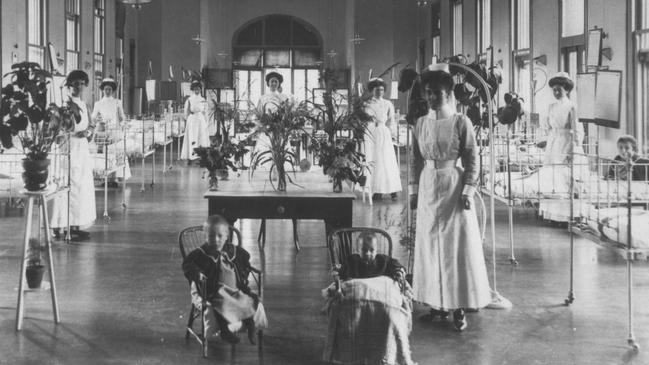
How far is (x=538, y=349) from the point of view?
4.64 m

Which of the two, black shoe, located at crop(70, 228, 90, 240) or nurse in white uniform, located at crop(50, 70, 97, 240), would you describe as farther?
black shoe, located at crop(70, 228, 90, 240)

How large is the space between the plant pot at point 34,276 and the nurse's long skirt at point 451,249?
2.68 metres

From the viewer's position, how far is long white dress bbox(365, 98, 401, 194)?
1099 centimetres

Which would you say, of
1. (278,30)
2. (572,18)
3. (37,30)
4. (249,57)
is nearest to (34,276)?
(572,18)

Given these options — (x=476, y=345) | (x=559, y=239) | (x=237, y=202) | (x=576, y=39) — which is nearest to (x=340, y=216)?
(x=237, y=202)

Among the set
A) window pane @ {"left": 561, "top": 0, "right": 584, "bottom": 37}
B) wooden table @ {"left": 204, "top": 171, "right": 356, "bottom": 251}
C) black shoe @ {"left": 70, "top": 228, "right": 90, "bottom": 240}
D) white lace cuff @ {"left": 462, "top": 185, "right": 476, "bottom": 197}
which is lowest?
black shoe @ {"left": 70, "top": 228, "right": 90, "bottom": 240}

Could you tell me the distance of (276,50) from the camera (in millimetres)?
26969

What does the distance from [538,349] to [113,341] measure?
2.44 metres

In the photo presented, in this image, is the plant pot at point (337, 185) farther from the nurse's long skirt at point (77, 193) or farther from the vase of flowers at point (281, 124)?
the nurse's long skirt at point (77, 193)

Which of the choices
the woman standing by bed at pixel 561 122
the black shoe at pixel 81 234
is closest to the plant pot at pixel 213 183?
the black shoe at pixel 81 234

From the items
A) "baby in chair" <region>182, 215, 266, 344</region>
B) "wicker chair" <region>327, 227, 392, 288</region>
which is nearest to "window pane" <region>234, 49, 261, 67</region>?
"wicker chair" <region>327, 227, 392, 288</region>

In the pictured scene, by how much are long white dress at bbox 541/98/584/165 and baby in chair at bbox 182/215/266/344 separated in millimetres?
5025

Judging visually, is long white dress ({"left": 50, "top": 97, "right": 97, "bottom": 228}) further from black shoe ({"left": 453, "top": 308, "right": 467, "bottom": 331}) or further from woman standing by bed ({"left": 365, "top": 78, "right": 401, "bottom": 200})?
black shoe ({"left": 453, "top": 308, "right": 467, "bottom": 331})

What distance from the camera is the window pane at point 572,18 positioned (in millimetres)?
12750
